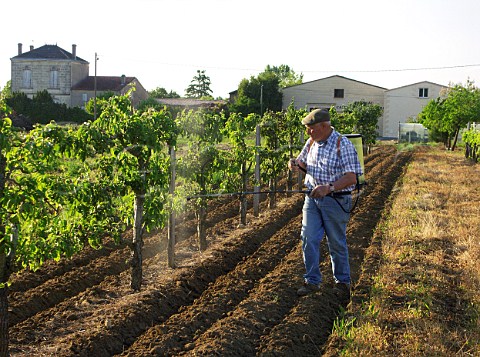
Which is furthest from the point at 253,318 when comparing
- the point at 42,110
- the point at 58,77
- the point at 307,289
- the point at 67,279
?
the point at 58,77

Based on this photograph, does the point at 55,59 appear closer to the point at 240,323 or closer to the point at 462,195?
the point at 462,195

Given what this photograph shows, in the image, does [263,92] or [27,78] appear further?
[263,92]

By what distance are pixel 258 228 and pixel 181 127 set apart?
2316mm

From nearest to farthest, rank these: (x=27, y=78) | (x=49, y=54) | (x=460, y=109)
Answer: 1. (x=460, y=109)
2. (x=49, y=54)
3. (x=27, y=78)

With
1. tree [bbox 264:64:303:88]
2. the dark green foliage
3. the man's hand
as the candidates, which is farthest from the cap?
tree [bbox 264:64:303:88]

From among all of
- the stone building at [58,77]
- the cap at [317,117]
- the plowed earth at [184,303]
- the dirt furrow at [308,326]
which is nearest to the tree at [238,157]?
the plowed earth at [184,303]

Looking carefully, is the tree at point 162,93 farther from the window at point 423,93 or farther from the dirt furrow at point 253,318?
the dirt furrow at point 253,318

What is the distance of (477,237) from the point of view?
34.4 feet

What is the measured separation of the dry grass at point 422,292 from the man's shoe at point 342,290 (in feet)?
1.01

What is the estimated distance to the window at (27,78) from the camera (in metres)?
58.0

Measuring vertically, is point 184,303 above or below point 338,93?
below

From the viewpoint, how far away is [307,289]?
721cm

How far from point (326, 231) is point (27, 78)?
182ft

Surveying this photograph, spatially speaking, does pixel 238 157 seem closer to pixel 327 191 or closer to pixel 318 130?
pixel 318 130
